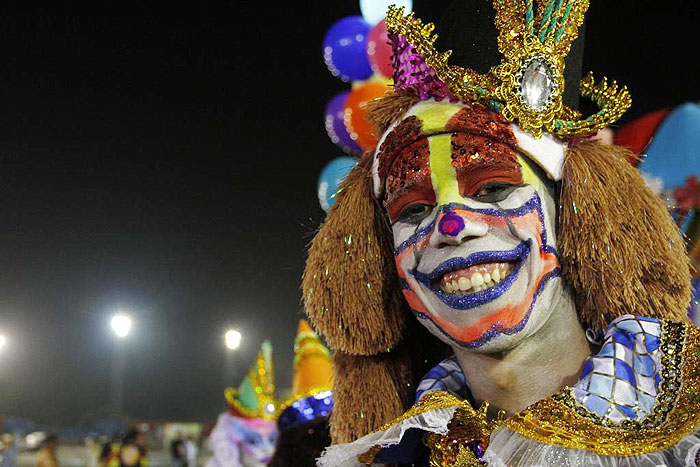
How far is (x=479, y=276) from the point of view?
173cm

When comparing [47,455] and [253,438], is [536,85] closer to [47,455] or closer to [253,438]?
[253,438]

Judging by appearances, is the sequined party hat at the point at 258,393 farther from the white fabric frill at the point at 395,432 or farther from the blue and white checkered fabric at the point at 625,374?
the blue and white checkered fabric at the point at 625,374

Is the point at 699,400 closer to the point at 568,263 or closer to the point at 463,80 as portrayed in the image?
the point at 568,263

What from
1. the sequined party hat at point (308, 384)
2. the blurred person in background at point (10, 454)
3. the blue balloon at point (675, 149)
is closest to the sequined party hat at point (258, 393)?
the sequined party hat at point (308, 384)

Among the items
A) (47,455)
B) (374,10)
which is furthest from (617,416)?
(47,455)

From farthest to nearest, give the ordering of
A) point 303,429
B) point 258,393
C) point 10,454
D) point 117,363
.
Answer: point 117,363
point 10,454
point 258,393
point 303,429

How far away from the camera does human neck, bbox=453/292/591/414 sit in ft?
5.90

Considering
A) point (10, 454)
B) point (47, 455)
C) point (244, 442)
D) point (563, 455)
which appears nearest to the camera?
point (563, 455)

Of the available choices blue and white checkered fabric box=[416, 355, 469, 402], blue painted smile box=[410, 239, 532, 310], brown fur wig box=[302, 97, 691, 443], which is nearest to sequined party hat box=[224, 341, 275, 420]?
brown fur wig box=[302, 97, 691, 443]

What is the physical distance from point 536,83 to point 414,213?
1.57 feet

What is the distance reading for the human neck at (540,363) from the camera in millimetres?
1799

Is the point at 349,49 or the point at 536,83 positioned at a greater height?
the point at 349,49

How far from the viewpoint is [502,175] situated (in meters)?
1.79

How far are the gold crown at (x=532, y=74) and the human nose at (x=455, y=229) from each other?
32cm
